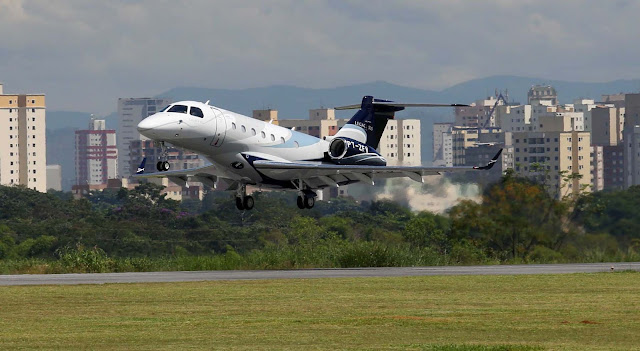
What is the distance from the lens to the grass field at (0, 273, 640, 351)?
25.2 m

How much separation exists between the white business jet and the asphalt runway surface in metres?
4.21

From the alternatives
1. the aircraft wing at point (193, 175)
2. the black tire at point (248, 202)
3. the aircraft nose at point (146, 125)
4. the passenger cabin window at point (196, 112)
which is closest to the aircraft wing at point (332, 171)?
the black tire at point (248, 202)

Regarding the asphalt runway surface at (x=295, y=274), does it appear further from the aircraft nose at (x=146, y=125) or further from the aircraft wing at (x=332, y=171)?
the aircraft nose at (x=146, y=125)

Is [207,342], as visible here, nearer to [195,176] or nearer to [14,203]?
[195,176]

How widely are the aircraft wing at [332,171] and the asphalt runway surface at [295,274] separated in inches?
166

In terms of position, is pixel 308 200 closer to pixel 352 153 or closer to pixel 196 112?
pixel 352 153

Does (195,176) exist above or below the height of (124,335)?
above

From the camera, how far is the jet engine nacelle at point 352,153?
5400 cm

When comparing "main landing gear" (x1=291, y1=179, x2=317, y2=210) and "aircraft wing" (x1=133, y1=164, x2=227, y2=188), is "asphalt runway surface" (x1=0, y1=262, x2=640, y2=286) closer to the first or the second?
"main landing gear" (x1=291, y1=179, x2=317, y2=210)

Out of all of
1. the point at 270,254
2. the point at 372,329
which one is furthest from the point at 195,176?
the point at 372,329

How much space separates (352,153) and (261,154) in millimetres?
5920

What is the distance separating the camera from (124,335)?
26406 mm

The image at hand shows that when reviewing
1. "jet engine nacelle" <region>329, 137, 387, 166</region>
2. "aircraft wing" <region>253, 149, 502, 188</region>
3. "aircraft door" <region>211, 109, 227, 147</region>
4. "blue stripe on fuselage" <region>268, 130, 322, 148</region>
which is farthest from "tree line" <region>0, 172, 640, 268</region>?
"aircraft door" <region>211, 109, 227, 147</region>

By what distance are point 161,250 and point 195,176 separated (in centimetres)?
4499
